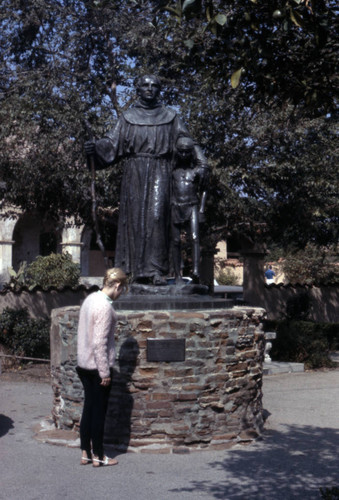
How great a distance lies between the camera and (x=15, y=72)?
14102 mm

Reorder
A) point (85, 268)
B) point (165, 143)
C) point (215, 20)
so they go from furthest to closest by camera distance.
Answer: point (85, 268), point (165, 143), point (215, 20)

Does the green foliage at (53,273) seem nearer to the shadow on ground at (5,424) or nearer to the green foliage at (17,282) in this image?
the green foliage at (17,282)

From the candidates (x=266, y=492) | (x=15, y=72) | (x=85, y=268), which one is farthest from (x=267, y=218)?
(x=85, y=268)

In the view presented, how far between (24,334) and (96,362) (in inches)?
291

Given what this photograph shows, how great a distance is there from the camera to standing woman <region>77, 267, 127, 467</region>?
6156mm

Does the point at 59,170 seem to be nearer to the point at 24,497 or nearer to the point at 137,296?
the point at 137,296

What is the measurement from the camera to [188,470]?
6.21 metres

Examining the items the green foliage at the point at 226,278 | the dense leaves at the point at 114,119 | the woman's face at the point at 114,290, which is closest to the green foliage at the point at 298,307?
the dense leaves at the point at 114,119

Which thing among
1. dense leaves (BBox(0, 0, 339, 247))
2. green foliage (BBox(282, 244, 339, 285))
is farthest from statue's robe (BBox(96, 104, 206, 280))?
green foliage (BBox(282, 244, 339, 285))

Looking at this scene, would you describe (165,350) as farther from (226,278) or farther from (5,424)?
(226,278)

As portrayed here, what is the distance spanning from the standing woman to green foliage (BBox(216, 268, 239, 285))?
30793 millimetres

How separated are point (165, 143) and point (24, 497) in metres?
4.03

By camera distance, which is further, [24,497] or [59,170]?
[59,170]

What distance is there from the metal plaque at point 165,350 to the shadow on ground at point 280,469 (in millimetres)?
1023
